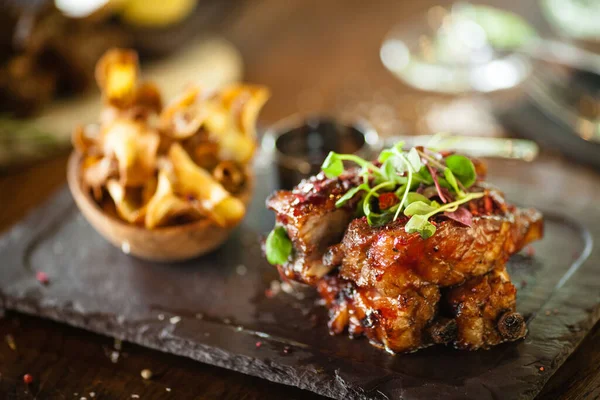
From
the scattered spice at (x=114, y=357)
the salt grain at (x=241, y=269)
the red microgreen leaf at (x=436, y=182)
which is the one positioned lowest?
the scattered spice at (x=114, y=357)

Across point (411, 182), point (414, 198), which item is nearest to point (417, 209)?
point (414, 198)

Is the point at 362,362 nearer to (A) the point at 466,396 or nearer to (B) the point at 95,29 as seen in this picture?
(A) the point at 466,396

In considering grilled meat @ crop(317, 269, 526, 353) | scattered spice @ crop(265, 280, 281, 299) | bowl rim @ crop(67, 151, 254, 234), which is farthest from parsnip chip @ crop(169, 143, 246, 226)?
grilled meat @ crop(317, 269, 526, 353)

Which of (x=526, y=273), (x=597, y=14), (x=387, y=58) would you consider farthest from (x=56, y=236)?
(x=597, y=14)

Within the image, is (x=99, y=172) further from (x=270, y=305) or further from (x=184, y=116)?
(x=270, y=305)

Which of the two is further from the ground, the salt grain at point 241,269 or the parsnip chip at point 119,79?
the parsnip chip at point 119,79

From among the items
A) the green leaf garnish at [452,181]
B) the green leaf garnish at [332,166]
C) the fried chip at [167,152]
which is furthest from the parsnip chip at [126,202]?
the green leaf garnish at [452,181]

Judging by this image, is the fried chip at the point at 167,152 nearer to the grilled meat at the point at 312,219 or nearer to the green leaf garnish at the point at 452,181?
the grilled meat at the point at 312,219
